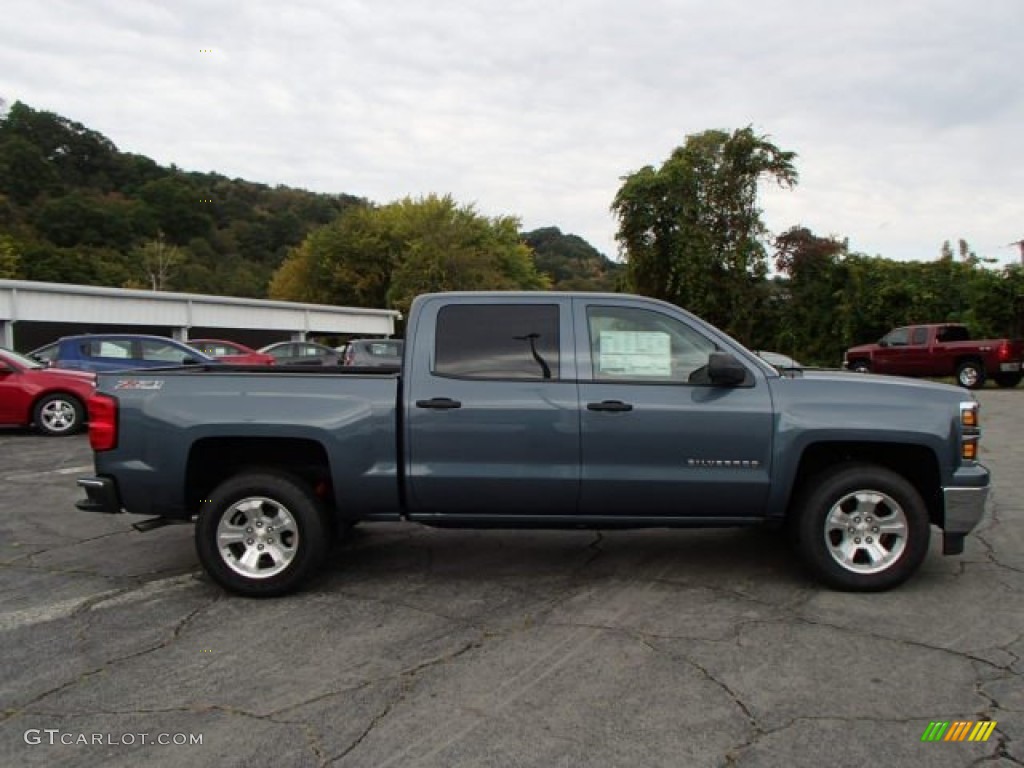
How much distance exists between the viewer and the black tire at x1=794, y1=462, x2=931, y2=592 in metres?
4.73

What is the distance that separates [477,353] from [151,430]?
6.62 ft

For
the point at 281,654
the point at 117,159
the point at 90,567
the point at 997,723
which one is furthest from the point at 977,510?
the point at 117,159

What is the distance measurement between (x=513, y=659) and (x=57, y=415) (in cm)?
1080

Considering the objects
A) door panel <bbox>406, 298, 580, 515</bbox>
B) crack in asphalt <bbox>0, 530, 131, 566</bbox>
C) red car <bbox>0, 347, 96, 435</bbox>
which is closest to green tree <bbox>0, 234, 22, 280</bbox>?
red car <bbox>0, 347, 96, 435</bbox>

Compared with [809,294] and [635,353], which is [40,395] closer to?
[635,353]

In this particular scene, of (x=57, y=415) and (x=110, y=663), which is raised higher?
(x=57, y=415)

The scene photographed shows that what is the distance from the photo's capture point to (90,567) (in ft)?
18.3

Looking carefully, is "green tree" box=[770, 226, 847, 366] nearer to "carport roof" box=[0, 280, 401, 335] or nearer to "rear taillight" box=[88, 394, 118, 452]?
"carport roof" box=[0, 280, 401, 335]

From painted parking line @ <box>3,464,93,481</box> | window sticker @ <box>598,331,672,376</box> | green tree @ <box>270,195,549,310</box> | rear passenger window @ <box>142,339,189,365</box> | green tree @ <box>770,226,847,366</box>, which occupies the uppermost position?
green tree @ <box>270,195,549,310</box>

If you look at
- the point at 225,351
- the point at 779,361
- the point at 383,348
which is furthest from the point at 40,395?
the point at 779,361

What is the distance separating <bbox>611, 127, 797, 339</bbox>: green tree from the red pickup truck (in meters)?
8.89

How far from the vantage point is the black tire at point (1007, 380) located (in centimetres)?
2003

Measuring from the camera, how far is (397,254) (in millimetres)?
56812

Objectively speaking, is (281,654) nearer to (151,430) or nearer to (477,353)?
(151,430)
